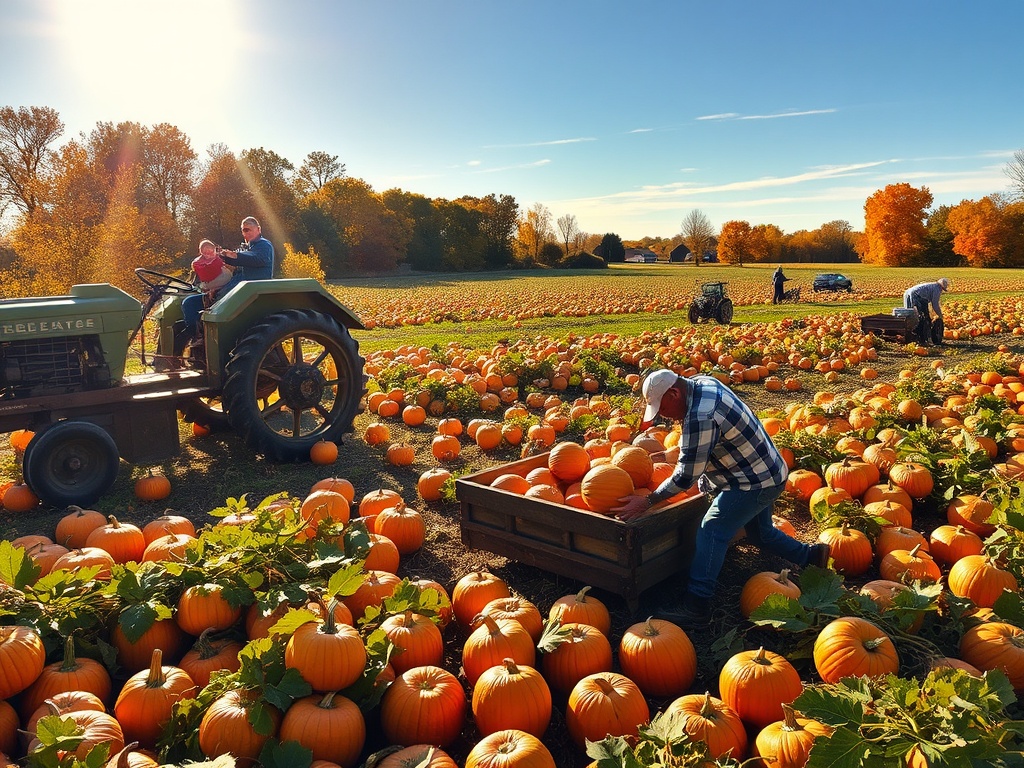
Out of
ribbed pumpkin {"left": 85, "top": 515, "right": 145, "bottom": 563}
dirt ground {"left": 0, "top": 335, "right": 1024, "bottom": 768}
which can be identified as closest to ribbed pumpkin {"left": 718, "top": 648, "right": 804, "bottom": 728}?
dirt ground {"left": 0, "top": 335, "right": 1024, "bottom": 768}

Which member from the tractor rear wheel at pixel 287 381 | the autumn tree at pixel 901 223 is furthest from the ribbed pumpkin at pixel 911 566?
the autumn tree at pixel 901 223

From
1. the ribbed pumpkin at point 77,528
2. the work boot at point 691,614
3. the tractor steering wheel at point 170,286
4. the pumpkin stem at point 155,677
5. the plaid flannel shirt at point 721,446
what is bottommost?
the work boot at point 691,614

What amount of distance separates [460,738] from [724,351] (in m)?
9.96

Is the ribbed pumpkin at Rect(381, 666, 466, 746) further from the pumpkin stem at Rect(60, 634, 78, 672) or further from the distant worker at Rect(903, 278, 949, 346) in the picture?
the distant worker at Rect(903, 278, 949, 346)

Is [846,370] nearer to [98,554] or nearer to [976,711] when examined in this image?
[976,711]

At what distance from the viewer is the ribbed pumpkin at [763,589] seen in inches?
141

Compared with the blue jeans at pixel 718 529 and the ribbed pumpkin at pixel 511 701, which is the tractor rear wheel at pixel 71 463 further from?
the blue jeans at pixel 718 529

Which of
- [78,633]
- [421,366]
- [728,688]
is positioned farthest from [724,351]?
[78,633]

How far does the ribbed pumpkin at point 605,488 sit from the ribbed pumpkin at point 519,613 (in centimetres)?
81

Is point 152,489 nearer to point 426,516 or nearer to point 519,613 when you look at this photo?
point 426,516

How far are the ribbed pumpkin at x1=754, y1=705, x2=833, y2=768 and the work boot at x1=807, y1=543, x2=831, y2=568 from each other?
1825 mm

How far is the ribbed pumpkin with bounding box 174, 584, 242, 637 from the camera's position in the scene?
321 centimetres

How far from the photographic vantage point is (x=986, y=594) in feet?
12.1

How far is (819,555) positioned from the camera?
420 cm
